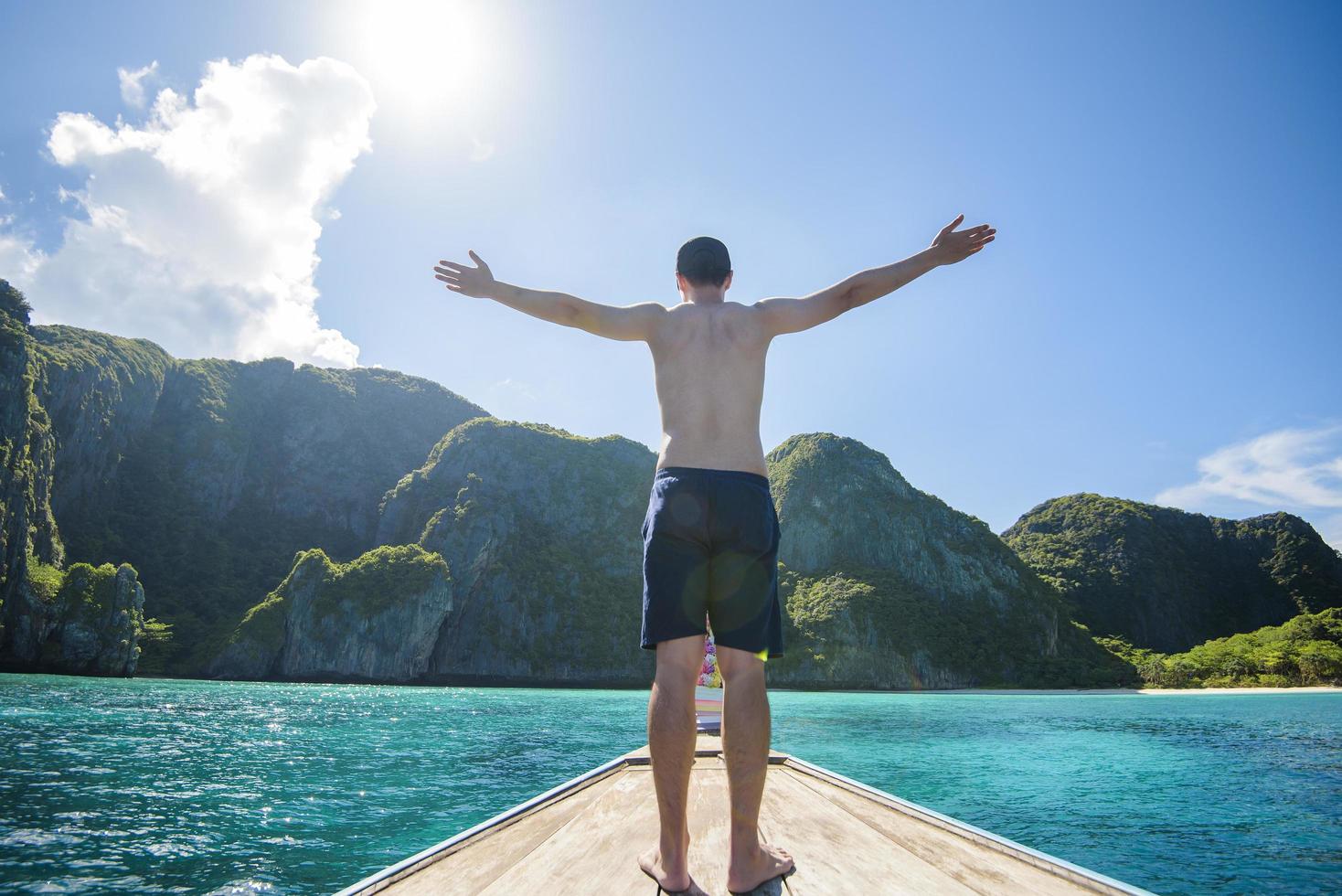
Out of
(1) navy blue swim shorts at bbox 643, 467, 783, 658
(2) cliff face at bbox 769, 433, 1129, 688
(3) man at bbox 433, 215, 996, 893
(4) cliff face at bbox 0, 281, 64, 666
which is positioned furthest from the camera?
(2) cliff face at bbox 769, 433, 1129, 688

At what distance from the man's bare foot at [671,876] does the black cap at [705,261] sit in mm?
2135

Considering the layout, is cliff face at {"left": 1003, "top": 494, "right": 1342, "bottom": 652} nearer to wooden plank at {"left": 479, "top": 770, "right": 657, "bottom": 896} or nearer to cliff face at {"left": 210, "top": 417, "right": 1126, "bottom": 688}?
cliff face at {"left": 210, "top": 417, "right": 1126, "bottom": 688}

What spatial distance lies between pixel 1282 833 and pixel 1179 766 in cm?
832

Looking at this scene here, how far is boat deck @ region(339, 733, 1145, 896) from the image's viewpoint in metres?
1.81

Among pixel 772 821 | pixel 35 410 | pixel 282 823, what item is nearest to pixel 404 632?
pixel 35 410

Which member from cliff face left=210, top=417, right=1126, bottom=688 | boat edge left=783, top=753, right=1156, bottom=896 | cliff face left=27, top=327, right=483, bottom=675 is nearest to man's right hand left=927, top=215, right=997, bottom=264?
boat edge left=783, top=753, right=1156, bottom=896

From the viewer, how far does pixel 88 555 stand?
8381cm

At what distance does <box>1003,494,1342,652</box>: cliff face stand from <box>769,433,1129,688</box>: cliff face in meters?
18.9

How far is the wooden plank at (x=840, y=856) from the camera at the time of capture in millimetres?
1833

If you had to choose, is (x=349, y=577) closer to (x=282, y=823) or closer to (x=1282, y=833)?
(x=282, y=823)

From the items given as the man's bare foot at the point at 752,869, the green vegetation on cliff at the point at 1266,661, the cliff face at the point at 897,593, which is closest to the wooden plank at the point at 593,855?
the man's bare foot at the point at 752,869

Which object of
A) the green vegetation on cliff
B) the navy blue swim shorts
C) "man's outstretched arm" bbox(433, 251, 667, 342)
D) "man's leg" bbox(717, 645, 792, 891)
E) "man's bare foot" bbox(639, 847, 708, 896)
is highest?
"man's outstretched arm" bbox(433, 251, 667, 342)

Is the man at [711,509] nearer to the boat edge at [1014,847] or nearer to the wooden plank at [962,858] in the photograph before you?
the wooden plank at [962,858]

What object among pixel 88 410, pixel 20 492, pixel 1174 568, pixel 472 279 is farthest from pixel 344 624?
pixel 1174 568
